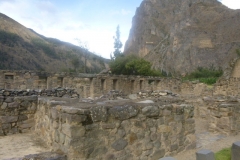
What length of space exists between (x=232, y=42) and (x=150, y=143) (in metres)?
60.6

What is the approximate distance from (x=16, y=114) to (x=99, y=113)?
3.04m

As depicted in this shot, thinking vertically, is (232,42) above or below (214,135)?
above

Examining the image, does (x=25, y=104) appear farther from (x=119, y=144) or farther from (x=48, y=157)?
(x=119, y=144)

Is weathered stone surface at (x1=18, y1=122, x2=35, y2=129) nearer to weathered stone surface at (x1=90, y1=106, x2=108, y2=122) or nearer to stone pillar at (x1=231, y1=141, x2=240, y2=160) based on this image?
weathered stone surface at (x1=90, y1=106, x2=108, y2=122)

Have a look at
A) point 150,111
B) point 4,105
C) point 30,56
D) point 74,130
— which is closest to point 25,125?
point 4,105

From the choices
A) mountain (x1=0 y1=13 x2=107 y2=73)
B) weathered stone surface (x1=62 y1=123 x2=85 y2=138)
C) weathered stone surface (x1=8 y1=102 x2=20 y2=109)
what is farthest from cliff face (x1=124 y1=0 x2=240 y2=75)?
weathered stone surface (x1=62 y1=123 x2=85 y2=138)

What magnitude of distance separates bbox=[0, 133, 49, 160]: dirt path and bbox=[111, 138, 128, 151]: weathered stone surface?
4.32 feet

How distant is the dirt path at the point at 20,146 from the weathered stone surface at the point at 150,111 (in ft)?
6.35

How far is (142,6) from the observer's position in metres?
102

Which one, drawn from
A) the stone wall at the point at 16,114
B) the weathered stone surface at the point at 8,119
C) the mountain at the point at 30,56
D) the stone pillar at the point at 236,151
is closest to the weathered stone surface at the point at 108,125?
the stone pillar at the point at 236,151

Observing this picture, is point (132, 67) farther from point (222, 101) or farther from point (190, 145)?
point (190, 145)

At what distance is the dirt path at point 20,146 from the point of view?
3.80m

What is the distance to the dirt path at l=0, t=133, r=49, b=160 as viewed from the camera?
3.80 meters

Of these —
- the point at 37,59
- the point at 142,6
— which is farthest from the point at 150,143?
the point at 142,6
